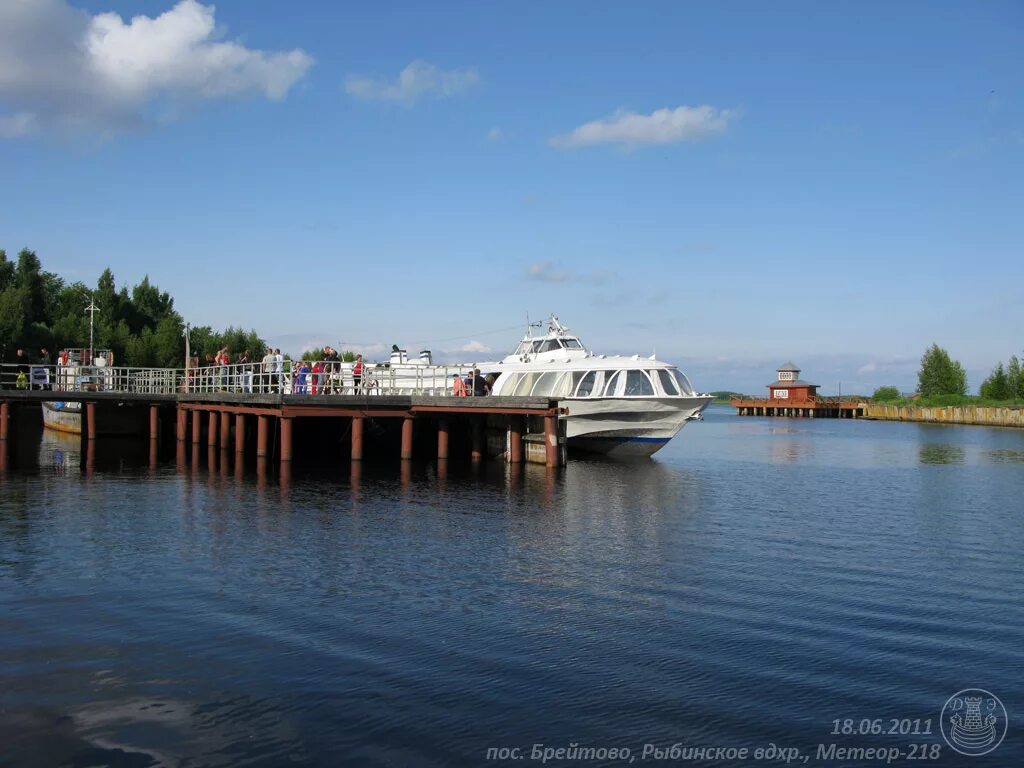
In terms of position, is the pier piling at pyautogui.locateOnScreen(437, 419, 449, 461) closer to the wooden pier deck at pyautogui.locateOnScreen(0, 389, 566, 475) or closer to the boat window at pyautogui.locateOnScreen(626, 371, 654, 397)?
the wooden pier deck at pyautogui.locateOnScreen(0, 389, 566, 475)

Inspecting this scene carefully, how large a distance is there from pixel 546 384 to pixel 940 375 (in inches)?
4088

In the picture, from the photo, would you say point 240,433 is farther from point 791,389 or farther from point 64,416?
point 791,389

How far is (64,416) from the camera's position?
48.5m

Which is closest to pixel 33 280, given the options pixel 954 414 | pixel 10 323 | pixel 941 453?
pixel 10 323

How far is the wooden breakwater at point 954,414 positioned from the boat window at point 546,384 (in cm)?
6701

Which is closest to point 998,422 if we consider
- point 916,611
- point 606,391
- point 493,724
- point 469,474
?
point 606,391

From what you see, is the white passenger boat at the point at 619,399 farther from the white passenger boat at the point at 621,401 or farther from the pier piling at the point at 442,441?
the pier piling at the point at 442,441

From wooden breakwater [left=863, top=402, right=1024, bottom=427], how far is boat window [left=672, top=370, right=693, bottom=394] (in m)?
64.5

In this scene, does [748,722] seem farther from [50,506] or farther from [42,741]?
[50,506]

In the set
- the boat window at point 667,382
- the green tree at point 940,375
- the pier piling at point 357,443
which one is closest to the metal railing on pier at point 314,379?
the pier piling at point 357,443

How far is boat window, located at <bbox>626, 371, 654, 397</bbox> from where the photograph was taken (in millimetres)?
32719

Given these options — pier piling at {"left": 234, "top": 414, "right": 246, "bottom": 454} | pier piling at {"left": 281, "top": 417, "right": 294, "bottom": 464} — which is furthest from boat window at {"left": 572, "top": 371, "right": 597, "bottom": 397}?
pier piling at {"left": 234, "top": 414, "right": 246, "bottom": 454}

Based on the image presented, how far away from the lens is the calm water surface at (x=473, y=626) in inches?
311

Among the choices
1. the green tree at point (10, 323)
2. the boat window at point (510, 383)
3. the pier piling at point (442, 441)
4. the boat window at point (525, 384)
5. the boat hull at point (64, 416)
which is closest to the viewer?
the pier piling at point (442, 441)
